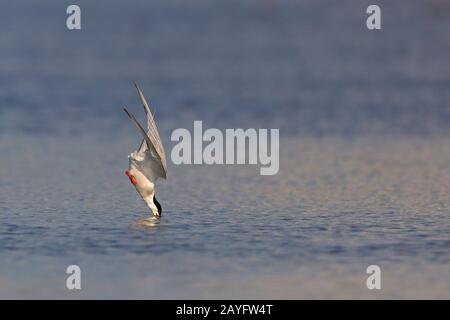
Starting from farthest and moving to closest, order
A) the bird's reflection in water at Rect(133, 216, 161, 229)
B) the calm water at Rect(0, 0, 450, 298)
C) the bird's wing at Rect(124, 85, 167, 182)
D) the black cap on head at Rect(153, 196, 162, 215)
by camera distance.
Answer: the black cap on head at Rect(153, 196, 162, 215), the bird's reflection in water at Rect(133, 216, 161, 229), the bird's wing at Rect(124, 85, 167, 182), the calm water at Rect(0, 0, 450, 298)

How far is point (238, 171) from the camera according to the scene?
14242 mm

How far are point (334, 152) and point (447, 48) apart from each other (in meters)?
12.6

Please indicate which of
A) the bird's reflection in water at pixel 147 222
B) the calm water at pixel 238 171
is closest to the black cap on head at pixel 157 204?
the bird's reflection in water at pixel 147 222

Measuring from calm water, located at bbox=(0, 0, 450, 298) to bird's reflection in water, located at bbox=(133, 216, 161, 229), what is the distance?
6cm

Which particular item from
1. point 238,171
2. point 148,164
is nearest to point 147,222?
point 148,164

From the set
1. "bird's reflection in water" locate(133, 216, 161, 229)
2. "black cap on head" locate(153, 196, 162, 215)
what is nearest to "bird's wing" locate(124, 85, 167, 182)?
"black cap on head" locate(153, 196, 162, 215)

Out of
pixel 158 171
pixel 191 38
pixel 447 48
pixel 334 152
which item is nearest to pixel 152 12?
pixel 191 38

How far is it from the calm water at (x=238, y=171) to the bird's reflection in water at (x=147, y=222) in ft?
0.19

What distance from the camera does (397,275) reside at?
9.80 metres

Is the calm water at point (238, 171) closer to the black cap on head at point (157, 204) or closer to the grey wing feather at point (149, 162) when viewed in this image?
the black cap on head at point (157, 204)

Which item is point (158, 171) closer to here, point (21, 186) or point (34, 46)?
point (21, 186)

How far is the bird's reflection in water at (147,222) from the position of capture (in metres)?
11.4

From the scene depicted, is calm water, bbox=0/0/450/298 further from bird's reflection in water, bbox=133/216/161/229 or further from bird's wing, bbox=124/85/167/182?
bird's wing, bbox=124/85/167/182

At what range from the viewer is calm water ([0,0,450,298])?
991cm
